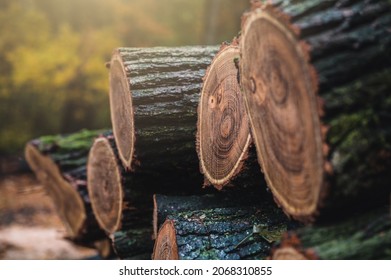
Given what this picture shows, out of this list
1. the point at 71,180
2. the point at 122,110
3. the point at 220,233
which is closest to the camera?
the point at 220,233

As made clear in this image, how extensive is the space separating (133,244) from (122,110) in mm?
764

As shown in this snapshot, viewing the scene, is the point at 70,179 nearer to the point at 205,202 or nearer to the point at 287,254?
the point at 205,202

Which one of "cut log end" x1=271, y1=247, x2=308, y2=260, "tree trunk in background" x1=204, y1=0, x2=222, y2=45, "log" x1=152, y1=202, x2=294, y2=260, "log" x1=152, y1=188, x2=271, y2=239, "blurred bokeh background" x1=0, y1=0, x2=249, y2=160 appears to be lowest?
"cut log end" x1=271, y1=247, x2=308, y2=260

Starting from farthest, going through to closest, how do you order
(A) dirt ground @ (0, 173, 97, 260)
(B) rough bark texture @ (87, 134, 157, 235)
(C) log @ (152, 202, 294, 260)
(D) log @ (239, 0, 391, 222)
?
(A) dirt ground @ (0, 173, 97, 260) < (B) rough bark texture @ (87, 134, 157, 235) < (C) log @ (152, 202, 294, 260) < (D) log @ (239, 0, 391, 222)

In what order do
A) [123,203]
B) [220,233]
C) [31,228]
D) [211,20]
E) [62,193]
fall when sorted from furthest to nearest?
[211,20] < [31,228] < [62,193] < [123,203] < [220,233]

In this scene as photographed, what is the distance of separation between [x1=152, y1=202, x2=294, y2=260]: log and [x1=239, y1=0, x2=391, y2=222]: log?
0.44m

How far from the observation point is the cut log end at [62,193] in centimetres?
332

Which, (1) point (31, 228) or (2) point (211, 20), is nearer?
(1) point (31, 228)

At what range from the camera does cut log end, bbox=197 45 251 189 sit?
178 centimetres

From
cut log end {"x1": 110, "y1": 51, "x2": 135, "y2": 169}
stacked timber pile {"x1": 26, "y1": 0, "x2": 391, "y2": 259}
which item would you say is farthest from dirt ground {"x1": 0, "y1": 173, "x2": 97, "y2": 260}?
cut log end {"x1": 110, "y1": 51, "x2": 135, "y2": 169}

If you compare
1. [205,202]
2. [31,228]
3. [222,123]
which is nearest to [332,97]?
[222,123]

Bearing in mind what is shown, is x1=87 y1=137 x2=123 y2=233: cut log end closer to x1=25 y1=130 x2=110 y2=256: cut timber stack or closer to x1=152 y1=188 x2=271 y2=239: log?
x1=25 y1=130 x2=110 y2=256: cut timber stack

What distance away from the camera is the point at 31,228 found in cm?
419

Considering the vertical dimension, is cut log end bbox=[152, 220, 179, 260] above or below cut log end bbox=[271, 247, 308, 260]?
above
